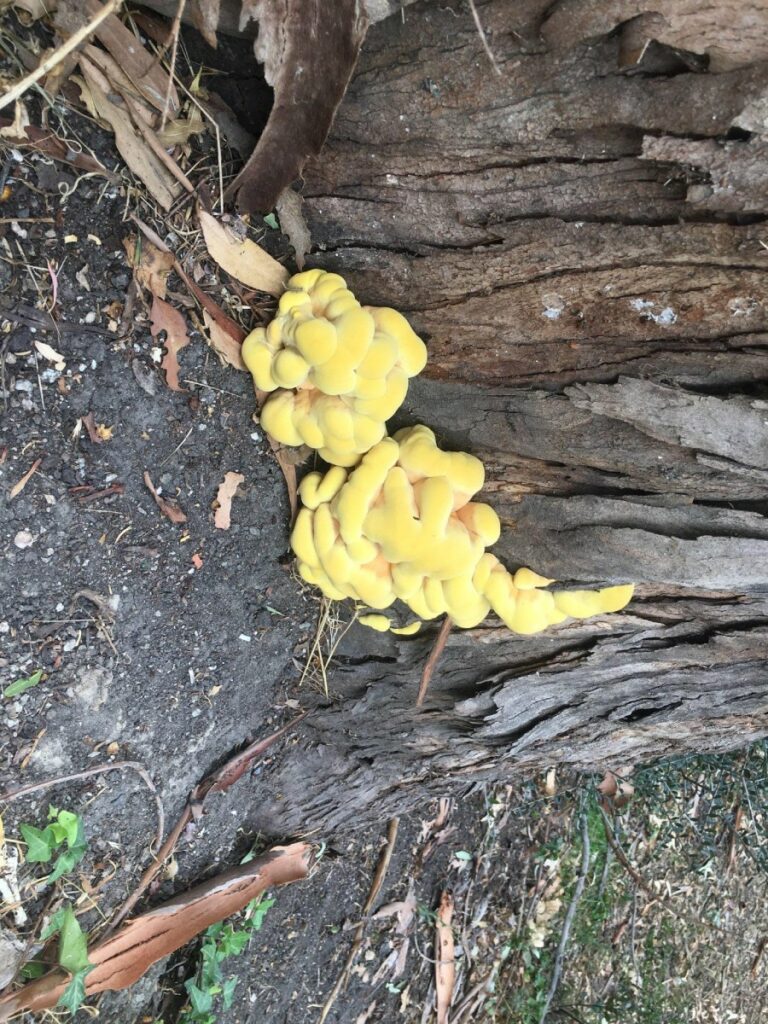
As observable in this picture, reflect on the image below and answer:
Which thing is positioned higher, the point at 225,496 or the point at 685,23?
the point at 685,23

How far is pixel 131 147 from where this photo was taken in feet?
5.93

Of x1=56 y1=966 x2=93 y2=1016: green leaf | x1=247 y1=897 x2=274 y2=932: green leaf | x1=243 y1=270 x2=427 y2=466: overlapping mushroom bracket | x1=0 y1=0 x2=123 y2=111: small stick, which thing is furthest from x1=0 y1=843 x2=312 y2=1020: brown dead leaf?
x1=0 y1=0 x2=123 y2=111: small stick

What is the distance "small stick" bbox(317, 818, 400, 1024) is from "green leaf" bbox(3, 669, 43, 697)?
221cm

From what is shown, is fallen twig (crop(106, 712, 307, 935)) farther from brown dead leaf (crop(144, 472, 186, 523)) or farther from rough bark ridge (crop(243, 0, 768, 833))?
brown dead leaf (crop(144, 472, 186, 523))

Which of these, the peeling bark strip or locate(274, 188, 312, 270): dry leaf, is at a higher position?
the peeling bark strip

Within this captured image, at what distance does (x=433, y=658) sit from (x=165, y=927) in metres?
1.31

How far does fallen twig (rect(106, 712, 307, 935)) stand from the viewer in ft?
8.35

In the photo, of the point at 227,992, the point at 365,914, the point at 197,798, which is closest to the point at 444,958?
the point at 365,914

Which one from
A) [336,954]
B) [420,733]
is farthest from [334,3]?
[336,954]

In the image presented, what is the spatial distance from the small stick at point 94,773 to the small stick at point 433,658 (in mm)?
940

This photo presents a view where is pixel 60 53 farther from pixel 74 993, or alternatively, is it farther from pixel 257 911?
pixel 257 911

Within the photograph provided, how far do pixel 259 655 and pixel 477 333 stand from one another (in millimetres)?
1306

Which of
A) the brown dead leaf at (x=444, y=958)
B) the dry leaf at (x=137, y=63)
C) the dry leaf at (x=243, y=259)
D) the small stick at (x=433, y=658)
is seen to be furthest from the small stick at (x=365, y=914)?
the dry leaf at (x=137, y=63)

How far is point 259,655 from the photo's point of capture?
2.58 metres
